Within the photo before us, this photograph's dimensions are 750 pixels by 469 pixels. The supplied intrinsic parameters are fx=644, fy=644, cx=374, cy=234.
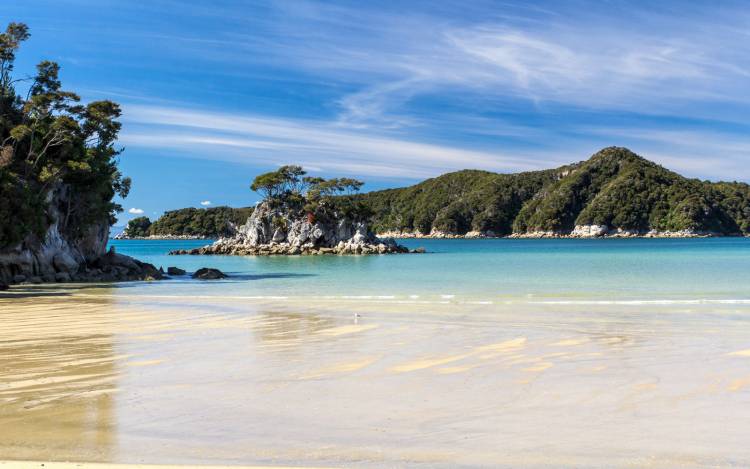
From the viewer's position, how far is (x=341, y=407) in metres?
6.72

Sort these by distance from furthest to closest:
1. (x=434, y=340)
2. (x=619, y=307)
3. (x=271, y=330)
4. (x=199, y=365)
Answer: (x=619, y=307)
(x=271, y=330)
(x=434, y=340)
(x=199, y=365)

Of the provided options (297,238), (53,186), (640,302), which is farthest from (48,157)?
(297,238)

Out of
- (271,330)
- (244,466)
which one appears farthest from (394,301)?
(244,466)

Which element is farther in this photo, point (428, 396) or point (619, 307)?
point (619, 307)

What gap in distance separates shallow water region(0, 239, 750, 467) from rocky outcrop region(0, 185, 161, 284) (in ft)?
65.9

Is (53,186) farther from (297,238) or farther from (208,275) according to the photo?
(297,238)

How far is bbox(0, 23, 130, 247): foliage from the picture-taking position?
3234cm

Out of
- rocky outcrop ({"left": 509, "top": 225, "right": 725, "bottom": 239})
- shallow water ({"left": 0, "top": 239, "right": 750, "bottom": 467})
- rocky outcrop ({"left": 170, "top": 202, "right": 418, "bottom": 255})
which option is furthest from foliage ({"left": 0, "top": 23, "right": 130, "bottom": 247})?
rocky outcrop ({"left": 509, "top": 225, "right": 725, "bottom": 239})

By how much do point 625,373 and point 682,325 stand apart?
630 centimetres

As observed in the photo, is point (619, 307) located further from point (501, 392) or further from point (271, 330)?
point (501, 392)

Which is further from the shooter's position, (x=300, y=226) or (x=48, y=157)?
(x=300, y=226)

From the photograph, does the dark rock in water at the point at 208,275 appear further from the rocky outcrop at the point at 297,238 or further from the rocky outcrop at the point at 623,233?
the rocky outcrop at the point at 623,233

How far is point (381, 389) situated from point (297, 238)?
89070 mm

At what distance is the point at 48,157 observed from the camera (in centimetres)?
3819
